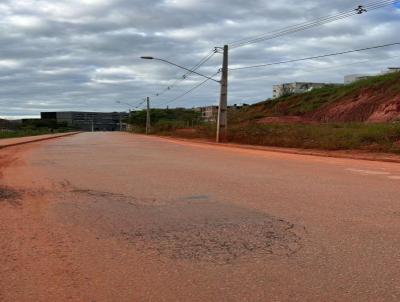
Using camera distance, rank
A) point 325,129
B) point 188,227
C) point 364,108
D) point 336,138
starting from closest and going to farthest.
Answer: point 188,227 → point 336,138 → point 325,129 → point 364,108

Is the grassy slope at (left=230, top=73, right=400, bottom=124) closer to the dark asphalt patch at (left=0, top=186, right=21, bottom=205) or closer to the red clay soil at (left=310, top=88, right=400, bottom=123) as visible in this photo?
the red clay soil at (left=310, top=88, right=400, bottom=123)

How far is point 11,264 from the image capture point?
21.8 feet

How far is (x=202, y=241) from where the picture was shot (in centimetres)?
758

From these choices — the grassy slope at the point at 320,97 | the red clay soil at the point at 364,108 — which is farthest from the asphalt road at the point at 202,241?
the grassy slope at the point at 320,97

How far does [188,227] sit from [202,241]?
0.98 m

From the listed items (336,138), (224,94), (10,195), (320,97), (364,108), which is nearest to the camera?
(10,195)

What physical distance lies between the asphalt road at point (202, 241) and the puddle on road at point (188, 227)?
0.05 feet

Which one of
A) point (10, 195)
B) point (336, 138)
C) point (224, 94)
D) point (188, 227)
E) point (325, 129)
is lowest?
point (10, 195)

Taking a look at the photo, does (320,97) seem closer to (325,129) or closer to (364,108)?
(364,108)

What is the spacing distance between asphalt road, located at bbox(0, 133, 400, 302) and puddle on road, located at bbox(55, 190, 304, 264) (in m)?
0.02

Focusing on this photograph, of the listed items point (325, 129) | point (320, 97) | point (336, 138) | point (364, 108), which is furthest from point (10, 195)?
point (320, 97)

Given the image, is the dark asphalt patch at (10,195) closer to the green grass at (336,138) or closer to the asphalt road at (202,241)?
the asphalt road at (202,241)

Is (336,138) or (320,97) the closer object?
(336,138)

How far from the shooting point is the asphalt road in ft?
18.4
